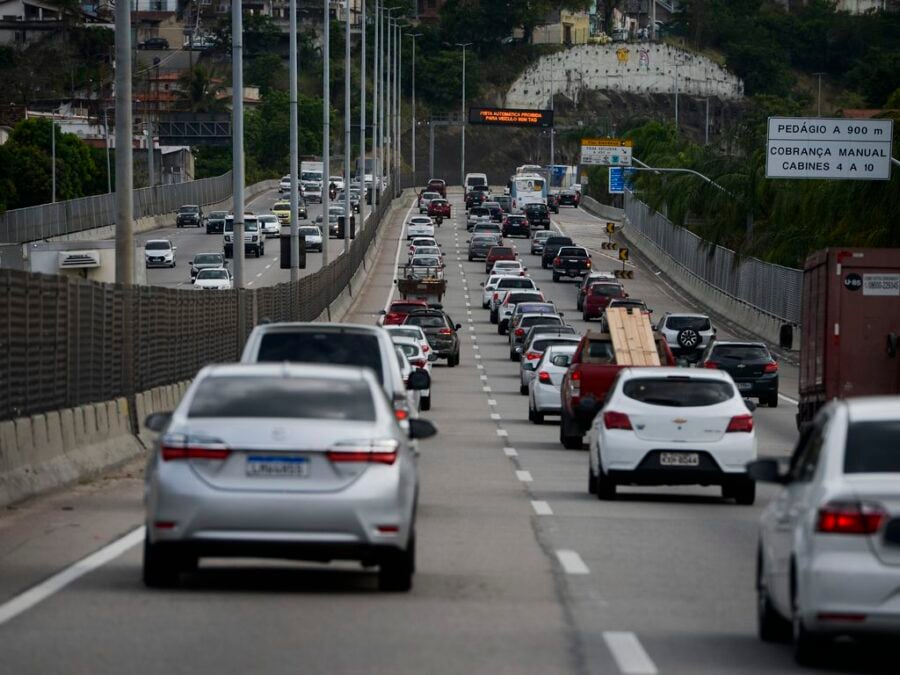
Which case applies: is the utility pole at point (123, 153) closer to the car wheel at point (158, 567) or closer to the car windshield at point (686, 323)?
the car wheel at point (158, 567)

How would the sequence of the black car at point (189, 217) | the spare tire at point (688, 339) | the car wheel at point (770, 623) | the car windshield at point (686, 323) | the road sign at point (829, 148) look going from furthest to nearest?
the black car at point (189, 217), the car windshield at point (686, 323), the spare tire at point (688, 339), the road sign at point (829, 148), the car wheel at point (770, 623)

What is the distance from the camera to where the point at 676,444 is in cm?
2072

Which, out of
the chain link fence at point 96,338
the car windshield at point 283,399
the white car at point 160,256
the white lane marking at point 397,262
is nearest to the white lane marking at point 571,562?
the car windshield at point 283,399

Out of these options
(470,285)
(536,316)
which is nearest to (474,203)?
(470,285)

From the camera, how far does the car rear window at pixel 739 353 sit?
44.0 metres

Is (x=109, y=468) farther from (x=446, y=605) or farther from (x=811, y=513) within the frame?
(x=811, y=513)

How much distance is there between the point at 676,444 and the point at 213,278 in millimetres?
60227

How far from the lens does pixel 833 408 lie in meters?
10.3

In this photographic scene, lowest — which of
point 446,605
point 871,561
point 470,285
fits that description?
point 470,285

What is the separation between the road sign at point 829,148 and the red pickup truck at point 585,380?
24209 mm

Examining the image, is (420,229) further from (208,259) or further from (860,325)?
(860,325)

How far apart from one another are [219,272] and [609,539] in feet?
212

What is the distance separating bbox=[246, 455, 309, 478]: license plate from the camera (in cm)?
1213

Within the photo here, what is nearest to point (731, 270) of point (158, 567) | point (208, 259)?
point (208, 259)
